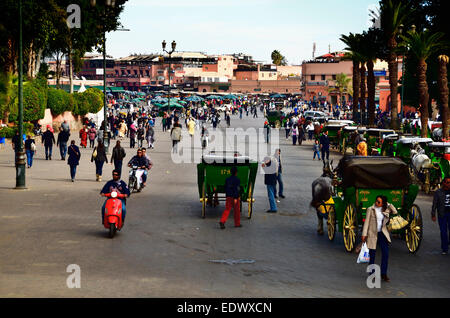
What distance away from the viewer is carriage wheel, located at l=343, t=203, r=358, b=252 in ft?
45.0

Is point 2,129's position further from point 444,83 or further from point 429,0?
point 429,0

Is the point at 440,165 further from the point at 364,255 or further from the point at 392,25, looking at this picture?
the point at 392,25

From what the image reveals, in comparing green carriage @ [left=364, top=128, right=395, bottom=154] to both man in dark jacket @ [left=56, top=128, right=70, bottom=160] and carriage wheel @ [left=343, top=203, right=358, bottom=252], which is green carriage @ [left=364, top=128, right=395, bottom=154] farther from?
carriage wheel @ [left=343, top=203, right=358, bottom=252]

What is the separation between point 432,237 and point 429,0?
151ft

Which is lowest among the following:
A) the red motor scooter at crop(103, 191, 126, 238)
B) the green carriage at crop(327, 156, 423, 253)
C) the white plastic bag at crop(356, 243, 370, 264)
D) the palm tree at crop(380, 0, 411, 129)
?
the white plastic bag at crop(356, 243, 370, 264)

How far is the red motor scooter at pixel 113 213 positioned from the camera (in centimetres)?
1504

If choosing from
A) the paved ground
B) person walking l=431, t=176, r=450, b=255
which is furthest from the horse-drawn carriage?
the paved ground

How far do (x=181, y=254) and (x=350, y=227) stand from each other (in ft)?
10.6

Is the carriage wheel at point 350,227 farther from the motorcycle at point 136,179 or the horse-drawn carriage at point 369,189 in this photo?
the motorcycle at point 136,179

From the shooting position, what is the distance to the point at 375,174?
47.4ft

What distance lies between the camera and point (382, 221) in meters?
11.6

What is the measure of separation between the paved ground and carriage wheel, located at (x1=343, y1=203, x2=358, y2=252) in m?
0.23

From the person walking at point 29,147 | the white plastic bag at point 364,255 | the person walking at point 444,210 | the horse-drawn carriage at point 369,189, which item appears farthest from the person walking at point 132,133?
the white plastic bag at point 364,255
